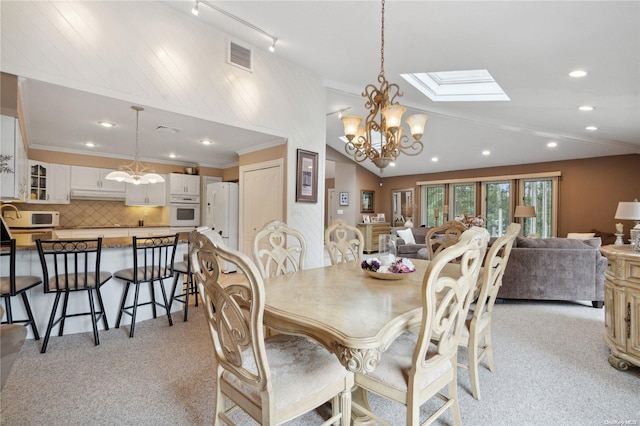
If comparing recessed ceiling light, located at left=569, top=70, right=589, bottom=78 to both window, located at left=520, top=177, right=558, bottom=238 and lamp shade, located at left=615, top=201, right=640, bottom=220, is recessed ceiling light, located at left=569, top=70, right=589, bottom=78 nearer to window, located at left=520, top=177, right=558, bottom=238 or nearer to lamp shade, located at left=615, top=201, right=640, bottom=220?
lamp shade, located at left=615, top=201, right=640, bottom=220

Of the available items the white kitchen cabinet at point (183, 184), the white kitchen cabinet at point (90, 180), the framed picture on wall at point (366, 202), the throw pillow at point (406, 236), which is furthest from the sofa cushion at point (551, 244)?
the white kitchen cabinet at point (90, 180)

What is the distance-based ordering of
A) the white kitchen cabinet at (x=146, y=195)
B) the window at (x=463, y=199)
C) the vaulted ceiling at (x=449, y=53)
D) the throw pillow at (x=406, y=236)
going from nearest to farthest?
the vaulted ceiling at (x=449, y=53)
the white kitchen cabinet at (x=146, y=195)
the throw pillow at (x=406, y=236)
the window at (x=463, y=199)

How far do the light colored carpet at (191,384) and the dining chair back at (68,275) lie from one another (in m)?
0.22

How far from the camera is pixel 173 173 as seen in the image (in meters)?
6.29

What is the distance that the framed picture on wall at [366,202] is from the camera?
990cm

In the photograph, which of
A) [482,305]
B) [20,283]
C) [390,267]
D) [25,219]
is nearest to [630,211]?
[482,305]

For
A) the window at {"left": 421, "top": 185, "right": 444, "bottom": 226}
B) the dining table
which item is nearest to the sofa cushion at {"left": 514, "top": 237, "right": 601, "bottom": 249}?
the dining table

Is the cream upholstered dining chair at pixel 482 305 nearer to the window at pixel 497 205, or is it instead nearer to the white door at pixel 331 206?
the window at pixel 497 205

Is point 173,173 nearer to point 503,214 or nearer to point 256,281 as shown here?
point 256,281

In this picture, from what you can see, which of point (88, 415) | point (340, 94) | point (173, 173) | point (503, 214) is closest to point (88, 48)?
point (88, 415)

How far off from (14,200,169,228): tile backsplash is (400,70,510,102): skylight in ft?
17.3

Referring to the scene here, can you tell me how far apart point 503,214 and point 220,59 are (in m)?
7.62

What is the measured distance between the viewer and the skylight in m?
4.43

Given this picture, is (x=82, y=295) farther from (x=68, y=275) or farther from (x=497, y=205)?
(x=497, y=205)
